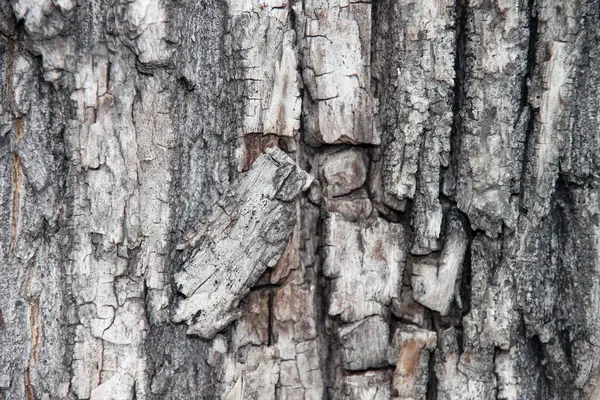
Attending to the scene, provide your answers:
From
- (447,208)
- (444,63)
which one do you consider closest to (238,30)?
(444,63)

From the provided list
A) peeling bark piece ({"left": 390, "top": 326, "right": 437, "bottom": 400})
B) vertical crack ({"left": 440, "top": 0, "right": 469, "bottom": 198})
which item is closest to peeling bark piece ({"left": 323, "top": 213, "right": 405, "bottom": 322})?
peeling bark piece ({"left": 390, "top": 326, "right": 437, "bottom": 400})

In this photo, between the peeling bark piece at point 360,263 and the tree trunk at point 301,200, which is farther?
the peeling bark piece at point 360,263

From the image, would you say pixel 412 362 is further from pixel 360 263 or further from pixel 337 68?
pixel 337 68

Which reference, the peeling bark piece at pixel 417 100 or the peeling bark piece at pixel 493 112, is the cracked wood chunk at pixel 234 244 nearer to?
the peeling bark piece at pixel 417 100

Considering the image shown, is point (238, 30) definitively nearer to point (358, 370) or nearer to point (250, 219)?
point (250, 219)

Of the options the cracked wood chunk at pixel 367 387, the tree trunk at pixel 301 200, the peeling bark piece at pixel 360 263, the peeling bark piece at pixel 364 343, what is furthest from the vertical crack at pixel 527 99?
the cracked wood chunk at pixel 367 387

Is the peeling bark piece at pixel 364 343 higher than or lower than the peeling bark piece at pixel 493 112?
lower

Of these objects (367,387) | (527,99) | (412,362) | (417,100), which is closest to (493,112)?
(527,99)

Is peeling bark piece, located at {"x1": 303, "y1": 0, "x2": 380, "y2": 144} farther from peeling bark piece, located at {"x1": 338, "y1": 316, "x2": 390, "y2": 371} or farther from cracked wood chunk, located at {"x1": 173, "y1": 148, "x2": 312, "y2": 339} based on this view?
peeling bark piece, located at {"x1": 338, "y1": 316, "x2": 390, "y2": 371}
